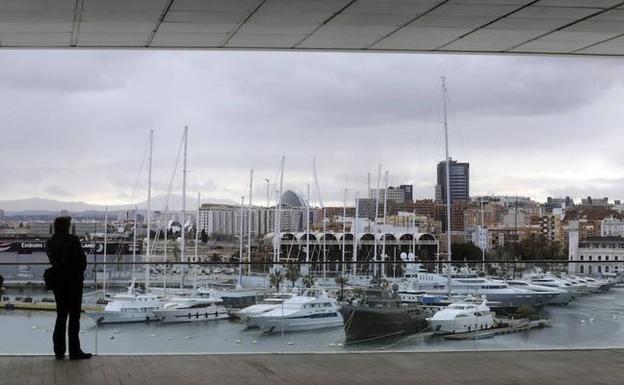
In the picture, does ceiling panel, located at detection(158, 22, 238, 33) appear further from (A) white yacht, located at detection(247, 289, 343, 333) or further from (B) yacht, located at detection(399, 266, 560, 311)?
(B) yacht, located at detection(399, 266, 560, 311)

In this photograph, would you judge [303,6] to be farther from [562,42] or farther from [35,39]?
[562,42]

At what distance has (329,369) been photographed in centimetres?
743

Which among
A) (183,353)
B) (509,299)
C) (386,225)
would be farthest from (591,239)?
(183,353)

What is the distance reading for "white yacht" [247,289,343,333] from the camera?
8328 mm

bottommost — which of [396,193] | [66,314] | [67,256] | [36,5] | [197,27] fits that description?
[66,314]

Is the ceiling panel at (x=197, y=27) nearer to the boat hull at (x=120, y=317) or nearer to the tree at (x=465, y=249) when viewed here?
the boat hull at (x=120, y=317)

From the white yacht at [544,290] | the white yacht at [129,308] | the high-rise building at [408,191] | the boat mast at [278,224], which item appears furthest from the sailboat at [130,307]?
the high-rise building at [408,191]

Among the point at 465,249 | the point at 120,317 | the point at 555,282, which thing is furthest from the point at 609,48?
the point at 465,249

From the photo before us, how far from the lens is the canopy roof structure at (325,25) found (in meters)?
6.69

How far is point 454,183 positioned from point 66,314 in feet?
159

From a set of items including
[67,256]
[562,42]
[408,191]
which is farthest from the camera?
[408,191]

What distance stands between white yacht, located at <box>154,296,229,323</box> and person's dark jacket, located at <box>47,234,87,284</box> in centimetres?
110

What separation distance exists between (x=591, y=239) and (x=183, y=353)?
28901 mm

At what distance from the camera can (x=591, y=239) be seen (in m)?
33.5
